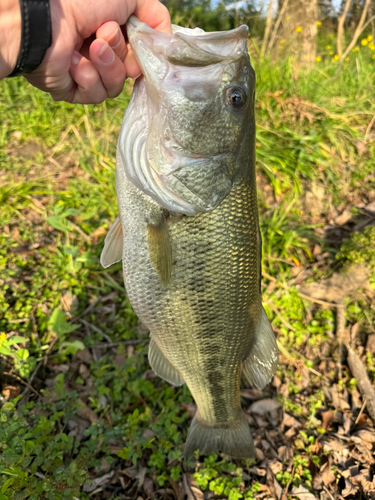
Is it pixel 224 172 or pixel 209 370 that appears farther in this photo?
pixel 209 370

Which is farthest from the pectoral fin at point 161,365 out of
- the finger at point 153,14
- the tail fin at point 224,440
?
the finger at point 153,14

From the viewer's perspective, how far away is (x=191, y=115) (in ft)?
4.29

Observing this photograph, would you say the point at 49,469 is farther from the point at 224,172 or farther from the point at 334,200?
the point at 334,200

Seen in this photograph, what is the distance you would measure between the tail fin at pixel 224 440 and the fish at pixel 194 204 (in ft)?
1.27

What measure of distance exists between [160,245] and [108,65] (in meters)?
0.84

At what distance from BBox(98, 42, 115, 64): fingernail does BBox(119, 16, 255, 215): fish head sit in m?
0.11

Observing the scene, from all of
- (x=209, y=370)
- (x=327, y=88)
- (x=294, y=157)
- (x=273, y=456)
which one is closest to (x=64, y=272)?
(x=209, y=370)

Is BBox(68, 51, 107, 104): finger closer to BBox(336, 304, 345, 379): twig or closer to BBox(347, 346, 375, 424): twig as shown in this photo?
BBox(336, 304, 345, 379): twig

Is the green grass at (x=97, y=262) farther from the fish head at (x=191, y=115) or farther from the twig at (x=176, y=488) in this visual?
the fish head at (x=191, y=115)

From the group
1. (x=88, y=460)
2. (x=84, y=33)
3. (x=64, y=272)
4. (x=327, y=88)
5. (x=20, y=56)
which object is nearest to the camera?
(x=20, y=56)

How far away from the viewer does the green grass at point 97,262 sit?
2.12m

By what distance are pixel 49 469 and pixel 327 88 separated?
5.10 m

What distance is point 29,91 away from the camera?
450 centimetres

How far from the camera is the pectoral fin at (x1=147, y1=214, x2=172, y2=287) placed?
145cm
